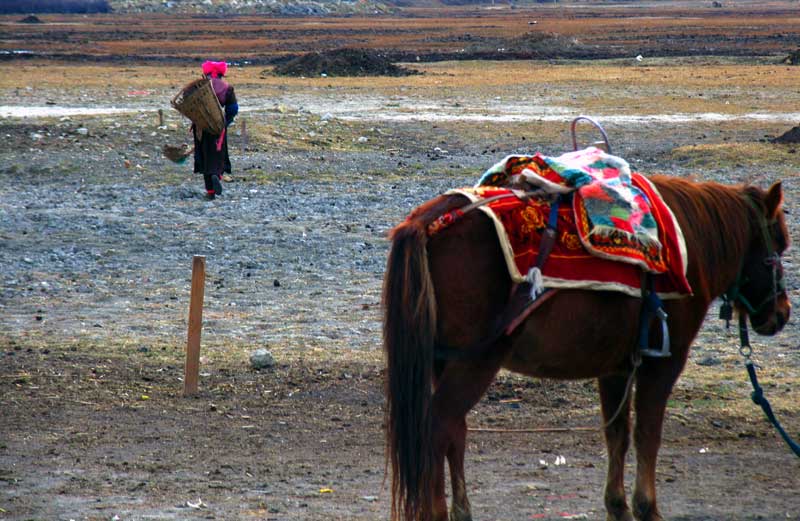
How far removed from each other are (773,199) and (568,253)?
1.25 metres

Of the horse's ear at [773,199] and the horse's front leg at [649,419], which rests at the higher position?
the horse's ear at [773,199]

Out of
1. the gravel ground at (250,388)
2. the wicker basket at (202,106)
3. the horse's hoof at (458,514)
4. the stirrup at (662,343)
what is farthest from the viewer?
the wicker basket at (202,106)

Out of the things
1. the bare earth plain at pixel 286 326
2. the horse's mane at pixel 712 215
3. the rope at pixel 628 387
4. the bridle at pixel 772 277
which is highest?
the horse's mane at pixel 712 215

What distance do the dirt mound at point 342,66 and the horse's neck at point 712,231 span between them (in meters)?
32.0

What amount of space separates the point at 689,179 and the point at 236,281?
5.91m

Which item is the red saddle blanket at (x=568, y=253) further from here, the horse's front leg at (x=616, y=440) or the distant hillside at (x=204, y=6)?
the distant hillside at (x=204, y=6)

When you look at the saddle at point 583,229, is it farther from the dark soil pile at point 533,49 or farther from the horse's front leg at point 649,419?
the dark soil pile at point 533,49

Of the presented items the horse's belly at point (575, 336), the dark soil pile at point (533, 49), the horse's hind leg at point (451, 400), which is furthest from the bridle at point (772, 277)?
the dark soil pile at point (533, 49)

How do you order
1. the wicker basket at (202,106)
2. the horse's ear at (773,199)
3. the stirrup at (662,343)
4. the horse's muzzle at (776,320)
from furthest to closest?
the wicker basket at (202,106)
the horse's muzzle at (776,320)
the horse's ear at (773,199)
the stirrup at (662,343)

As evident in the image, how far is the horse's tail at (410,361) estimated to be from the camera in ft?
13.8

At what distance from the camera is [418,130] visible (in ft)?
73.0

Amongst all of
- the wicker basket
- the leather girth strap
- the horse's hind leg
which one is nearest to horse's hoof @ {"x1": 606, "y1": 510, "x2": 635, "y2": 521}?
the horse's hind leg

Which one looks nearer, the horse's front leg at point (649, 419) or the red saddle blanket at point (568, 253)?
the red saddle blanket at point (568, 253)

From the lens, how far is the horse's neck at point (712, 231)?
4.84m
